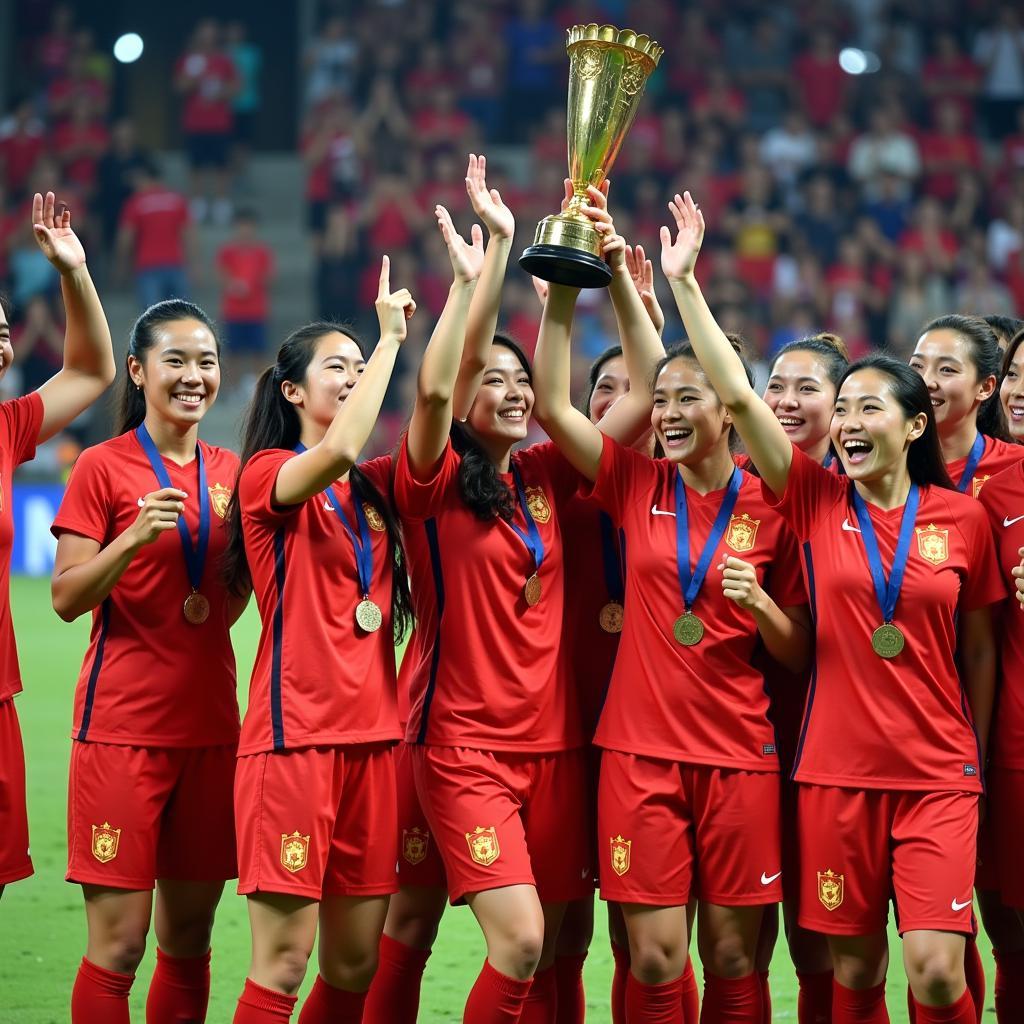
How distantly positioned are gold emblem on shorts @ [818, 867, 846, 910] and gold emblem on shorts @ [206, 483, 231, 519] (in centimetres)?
179

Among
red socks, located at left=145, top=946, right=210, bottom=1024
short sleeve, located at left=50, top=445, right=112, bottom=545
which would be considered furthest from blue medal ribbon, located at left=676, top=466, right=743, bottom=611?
red socks, located at left=145, top=946, right=210, bottom=1024

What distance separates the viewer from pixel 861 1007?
3.96 m

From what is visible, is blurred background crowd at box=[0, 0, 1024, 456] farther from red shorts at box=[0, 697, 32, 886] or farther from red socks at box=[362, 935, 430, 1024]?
red shorts at box=[0, 697, 32, 886]

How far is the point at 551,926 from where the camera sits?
4203 millimetres

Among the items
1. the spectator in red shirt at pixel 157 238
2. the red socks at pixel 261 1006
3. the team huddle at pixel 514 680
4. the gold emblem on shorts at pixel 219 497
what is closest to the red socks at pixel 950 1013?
the team huddle at pixel 514 680

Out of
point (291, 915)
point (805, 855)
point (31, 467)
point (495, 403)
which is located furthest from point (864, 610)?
point (31, 467)

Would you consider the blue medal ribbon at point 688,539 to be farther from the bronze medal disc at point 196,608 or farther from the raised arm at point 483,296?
the bronze medal disc at point 196,608

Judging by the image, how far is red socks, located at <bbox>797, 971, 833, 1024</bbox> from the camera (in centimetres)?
448

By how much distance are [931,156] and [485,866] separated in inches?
580

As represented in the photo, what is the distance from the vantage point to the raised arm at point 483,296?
4.18m

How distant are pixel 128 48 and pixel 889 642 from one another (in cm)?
1710

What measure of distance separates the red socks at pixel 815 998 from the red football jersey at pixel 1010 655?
0.80 meters

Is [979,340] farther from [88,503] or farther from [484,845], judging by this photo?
[88,503]

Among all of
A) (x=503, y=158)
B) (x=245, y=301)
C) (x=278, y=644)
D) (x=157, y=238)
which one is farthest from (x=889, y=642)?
(x=503, y=158)
